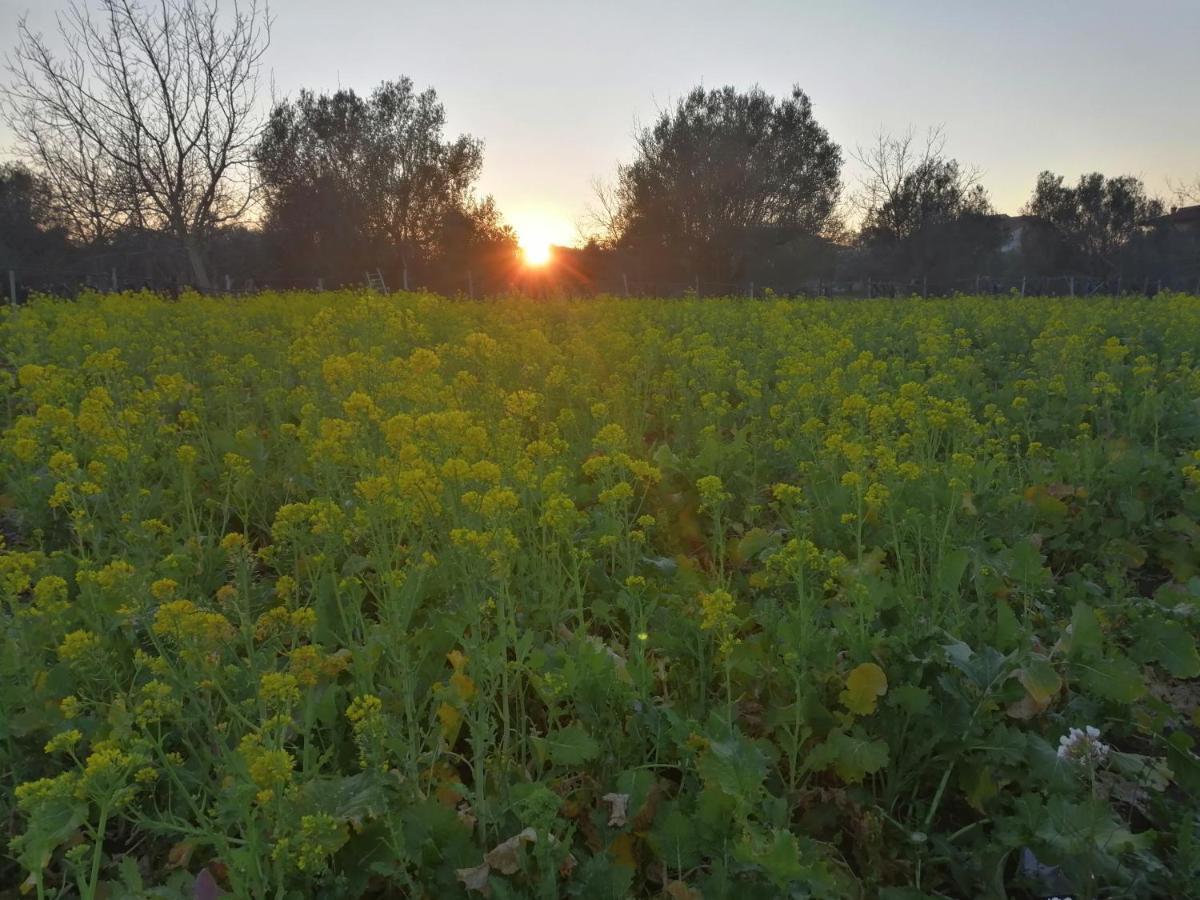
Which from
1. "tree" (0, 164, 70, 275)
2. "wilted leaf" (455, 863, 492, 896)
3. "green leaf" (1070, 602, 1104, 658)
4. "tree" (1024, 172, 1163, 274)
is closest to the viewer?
"wilted leaf" (455, 863, 492, 896)

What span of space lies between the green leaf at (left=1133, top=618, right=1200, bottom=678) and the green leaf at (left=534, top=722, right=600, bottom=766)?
1.74 m

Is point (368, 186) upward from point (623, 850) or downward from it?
upward

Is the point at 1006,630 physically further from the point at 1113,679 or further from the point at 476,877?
the point at 476,877

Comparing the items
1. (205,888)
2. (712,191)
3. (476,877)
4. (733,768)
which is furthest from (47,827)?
(712,191)

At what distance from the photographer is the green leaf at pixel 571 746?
1.99m

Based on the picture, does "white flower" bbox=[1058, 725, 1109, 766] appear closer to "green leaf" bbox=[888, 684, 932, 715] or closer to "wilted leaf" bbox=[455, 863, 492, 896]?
"green leaf" bbox=[888, 684, 932, 715]

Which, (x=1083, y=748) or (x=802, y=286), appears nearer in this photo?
(x=1083, y=748)

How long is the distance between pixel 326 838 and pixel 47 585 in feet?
4.12

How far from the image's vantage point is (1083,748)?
1804 millimetres

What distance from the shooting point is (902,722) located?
2.13 meters

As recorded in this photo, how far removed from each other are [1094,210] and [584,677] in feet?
203

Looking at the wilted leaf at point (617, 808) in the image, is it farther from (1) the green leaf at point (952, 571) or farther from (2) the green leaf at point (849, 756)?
(1) the green leaf at point (952, 571)

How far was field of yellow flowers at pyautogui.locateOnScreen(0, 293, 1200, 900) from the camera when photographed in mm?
1774

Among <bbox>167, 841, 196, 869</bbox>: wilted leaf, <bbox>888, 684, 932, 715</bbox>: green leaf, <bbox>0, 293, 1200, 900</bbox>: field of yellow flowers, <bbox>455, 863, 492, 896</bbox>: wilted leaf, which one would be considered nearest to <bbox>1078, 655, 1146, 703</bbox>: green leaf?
<bbox>0, 293, 1200, 900</bbox>: field of yellow flowers
